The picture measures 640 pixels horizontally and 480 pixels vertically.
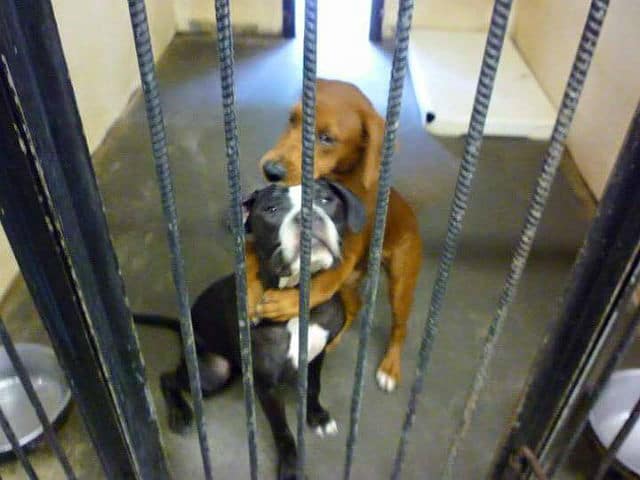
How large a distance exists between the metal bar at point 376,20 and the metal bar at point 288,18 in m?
0.36

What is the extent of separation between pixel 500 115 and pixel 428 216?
0.66 m

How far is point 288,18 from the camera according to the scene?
2.97 meters

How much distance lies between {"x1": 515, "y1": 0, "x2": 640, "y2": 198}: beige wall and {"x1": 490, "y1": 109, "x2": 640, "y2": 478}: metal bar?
1.13 m

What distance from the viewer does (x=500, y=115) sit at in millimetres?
→ 2398

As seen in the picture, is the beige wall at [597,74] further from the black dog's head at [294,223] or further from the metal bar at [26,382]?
the metal bar at [26,382]

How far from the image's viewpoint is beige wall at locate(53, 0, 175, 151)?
2008 millimetres

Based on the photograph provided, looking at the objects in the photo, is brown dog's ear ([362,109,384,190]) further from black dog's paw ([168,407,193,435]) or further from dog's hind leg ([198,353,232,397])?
black dog's paw ([168,407,193,435])

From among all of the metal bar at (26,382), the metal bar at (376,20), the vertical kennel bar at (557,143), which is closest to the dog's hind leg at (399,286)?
the vertical kennel bar at (557,143)

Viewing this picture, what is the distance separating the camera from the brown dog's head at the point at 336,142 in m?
1.41

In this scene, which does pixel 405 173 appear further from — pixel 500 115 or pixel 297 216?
pixel 297 216

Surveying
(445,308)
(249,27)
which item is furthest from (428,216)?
(249,27)

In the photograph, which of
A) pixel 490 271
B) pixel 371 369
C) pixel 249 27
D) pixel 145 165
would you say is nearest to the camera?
pixel 371 369

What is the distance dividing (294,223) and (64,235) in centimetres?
45

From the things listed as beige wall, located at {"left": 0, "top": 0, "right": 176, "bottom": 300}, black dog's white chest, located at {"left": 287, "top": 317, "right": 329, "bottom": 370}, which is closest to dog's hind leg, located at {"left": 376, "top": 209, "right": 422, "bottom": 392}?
black dog's white chest, located at {"left": 287, "top": 317, "right": 329, "bottom": 370}
